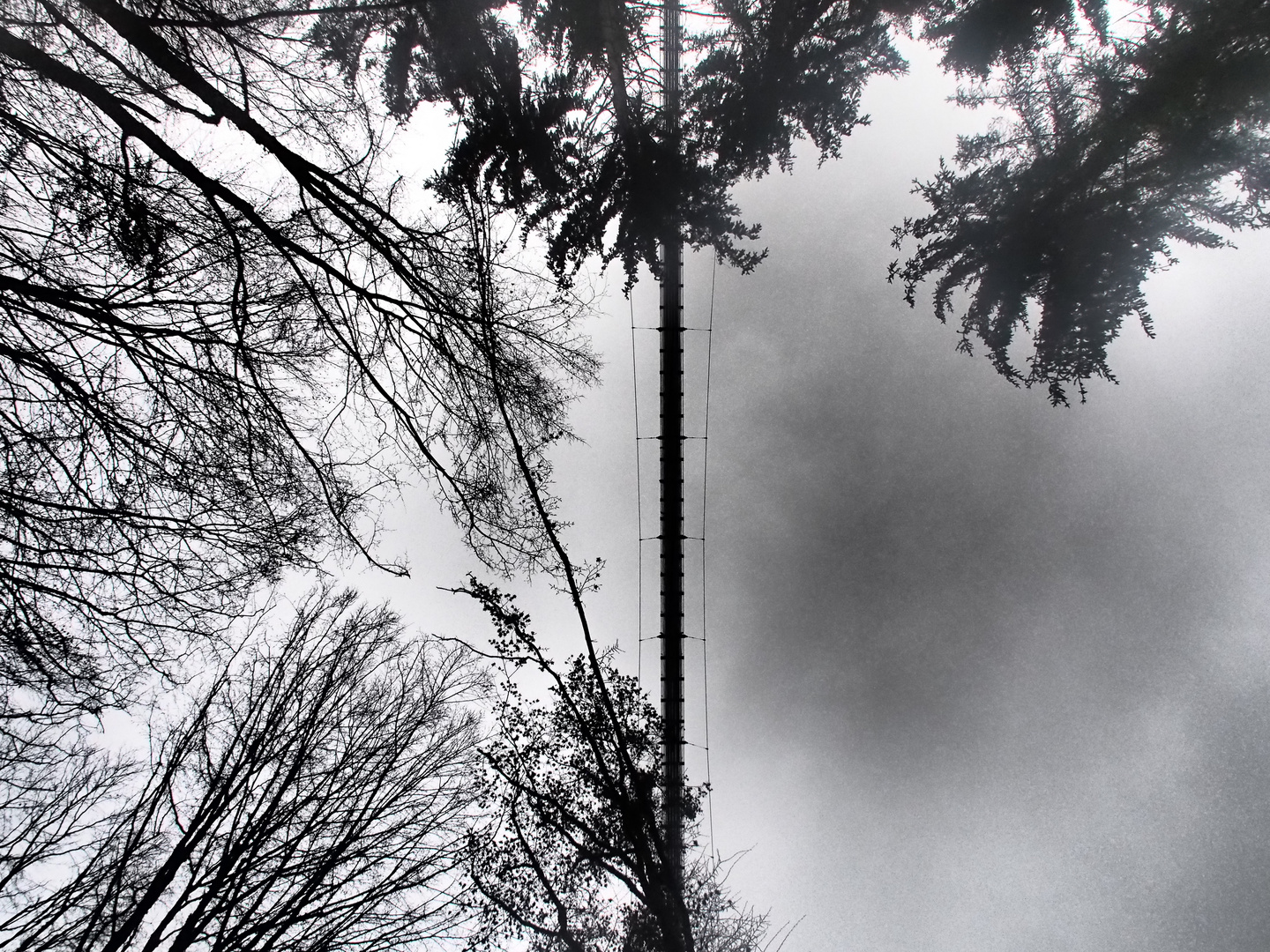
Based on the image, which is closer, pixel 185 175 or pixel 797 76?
pixel 185 175

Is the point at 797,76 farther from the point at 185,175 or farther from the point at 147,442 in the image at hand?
the point at 147,442

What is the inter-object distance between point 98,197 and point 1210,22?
28.9ft

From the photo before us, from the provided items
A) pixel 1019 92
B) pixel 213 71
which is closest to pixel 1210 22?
pixel 1019 92

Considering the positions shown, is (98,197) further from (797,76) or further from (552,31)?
(797,76)

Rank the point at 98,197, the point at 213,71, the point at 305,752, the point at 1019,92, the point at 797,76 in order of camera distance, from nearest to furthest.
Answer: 1. the point at 98,197
2. the point at 213,71
3. the point at 305,752
4. the point at 797,76
5. the point at 1019,92

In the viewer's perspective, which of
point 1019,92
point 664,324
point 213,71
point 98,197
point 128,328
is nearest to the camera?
point 128,328

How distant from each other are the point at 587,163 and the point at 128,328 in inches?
157

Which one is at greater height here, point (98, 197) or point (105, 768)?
point (98, 197)

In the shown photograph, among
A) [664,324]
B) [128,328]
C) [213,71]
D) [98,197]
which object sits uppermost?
[664,324]

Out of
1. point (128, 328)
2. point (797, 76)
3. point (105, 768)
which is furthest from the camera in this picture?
point (797, 76)

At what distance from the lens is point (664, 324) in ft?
29.0

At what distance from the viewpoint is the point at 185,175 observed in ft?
9.08

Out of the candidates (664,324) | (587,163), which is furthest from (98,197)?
(664,324)

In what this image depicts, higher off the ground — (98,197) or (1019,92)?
(1019,92)
